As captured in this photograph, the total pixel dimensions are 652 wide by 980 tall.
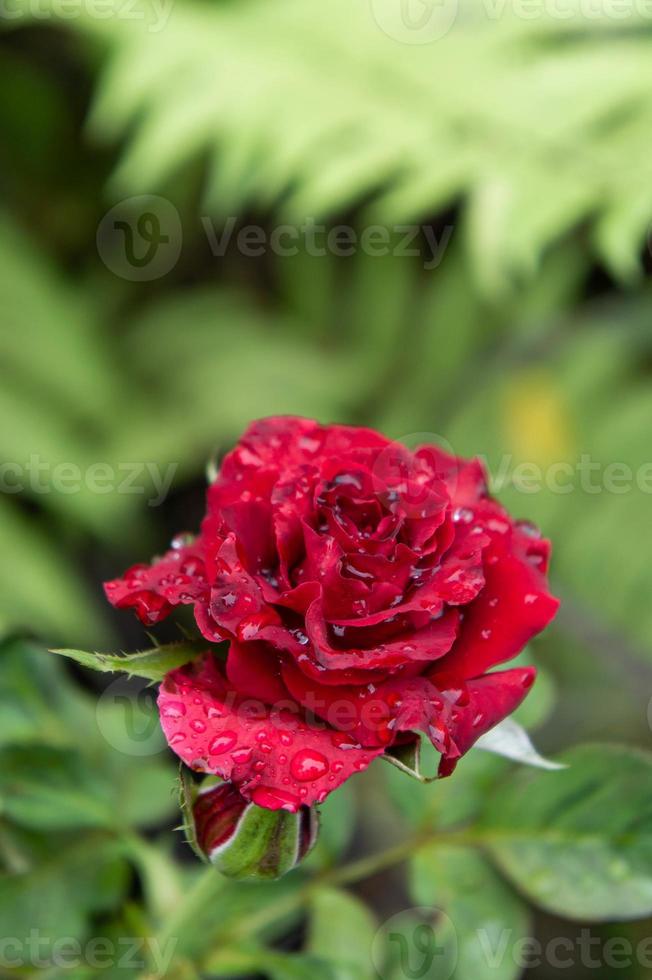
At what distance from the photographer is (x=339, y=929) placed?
0.80 m

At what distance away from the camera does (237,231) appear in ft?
6.60

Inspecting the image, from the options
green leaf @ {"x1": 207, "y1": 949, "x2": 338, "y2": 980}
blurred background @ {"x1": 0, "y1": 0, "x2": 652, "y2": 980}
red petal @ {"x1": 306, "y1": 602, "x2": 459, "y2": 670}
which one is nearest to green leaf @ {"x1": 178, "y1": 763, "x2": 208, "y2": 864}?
red petal @ {"x1": 306, "y1": 602, "x2": 459, "y2": 670}

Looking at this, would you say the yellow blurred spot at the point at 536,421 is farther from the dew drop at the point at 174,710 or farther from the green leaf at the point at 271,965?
the dew drop at the point at 174,710

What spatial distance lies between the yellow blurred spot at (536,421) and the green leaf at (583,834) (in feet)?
3.12

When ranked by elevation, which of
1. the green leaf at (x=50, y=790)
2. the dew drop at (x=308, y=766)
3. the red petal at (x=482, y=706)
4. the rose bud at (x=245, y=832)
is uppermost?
the red petal at (x=482, y=706)

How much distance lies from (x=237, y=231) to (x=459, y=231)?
1.53 feet

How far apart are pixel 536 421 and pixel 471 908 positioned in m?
1.07

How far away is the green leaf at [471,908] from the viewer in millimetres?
748

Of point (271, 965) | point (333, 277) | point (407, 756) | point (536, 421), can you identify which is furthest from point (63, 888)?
point (333, 277)

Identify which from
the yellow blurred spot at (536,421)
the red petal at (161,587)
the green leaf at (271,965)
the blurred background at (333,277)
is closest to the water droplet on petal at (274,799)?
the red petal at (161,587)

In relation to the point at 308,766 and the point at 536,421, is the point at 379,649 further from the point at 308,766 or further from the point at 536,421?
the point at 536,421

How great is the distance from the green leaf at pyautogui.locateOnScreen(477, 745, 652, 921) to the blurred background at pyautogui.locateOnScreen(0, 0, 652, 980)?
0.58 m

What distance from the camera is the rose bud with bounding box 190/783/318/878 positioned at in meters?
0.53

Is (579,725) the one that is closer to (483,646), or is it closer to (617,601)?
(617,601)
